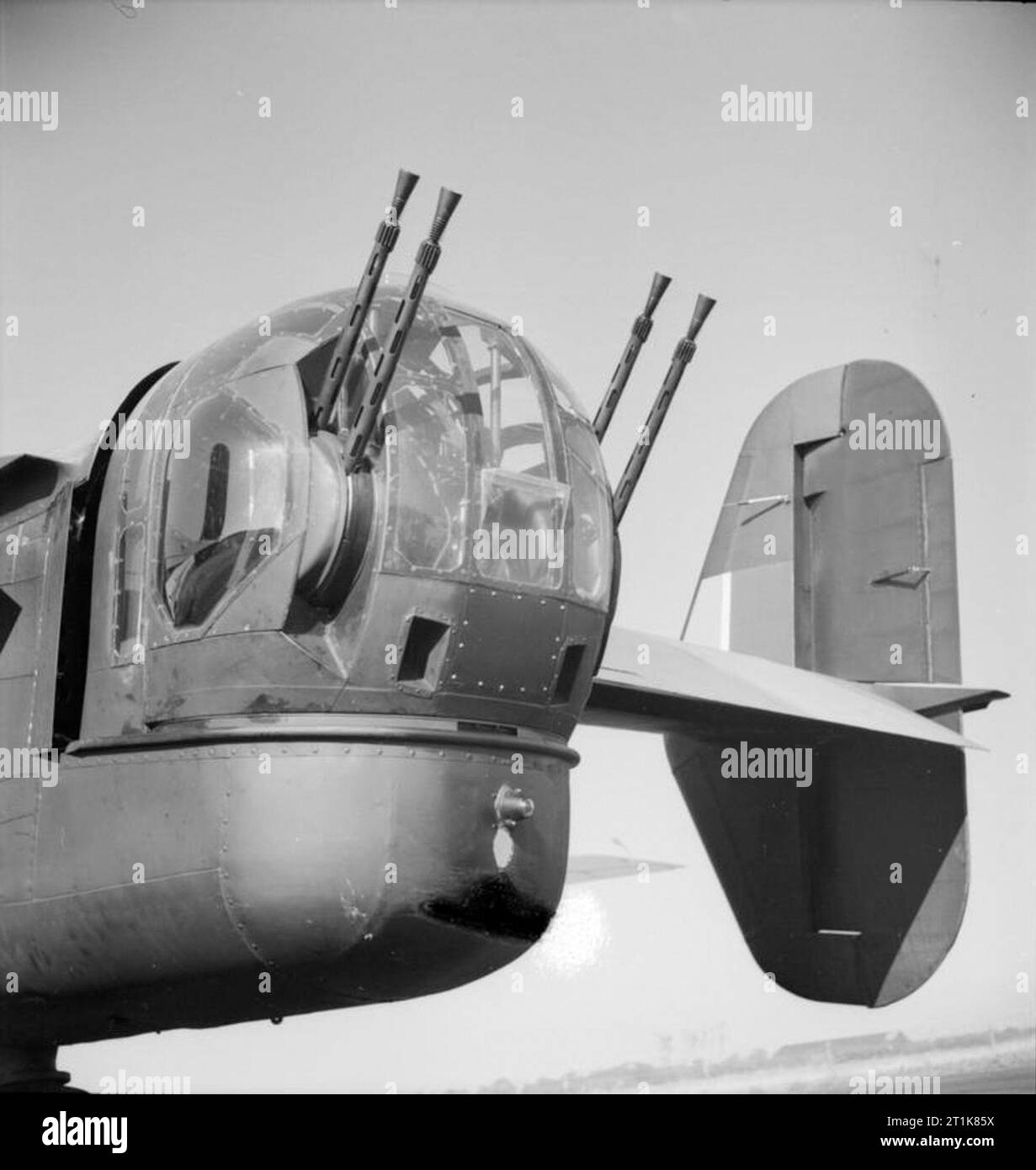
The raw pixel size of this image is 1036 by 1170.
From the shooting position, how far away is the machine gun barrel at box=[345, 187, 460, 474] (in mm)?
6406

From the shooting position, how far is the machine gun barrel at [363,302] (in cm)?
652

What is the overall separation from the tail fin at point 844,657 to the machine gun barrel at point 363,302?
5.66 metres

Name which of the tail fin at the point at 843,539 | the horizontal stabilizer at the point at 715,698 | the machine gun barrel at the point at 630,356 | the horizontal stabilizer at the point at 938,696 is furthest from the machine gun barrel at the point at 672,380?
the tail fin at the point at 843,539

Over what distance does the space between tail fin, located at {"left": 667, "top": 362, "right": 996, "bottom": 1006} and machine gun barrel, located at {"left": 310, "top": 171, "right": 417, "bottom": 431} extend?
5.66 meters

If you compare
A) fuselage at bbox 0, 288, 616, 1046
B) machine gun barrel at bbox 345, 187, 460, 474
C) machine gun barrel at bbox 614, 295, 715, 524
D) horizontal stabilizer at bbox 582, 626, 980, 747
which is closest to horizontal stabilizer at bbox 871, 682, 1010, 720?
horizontal stabilizer at bbox 582, 626, 980, 747

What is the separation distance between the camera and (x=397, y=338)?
6.43 metres

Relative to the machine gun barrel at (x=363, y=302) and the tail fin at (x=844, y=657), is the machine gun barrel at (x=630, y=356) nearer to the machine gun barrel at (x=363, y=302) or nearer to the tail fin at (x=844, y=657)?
the machine gun barrel at (x=363, y=302)

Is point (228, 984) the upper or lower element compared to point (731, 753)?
lower

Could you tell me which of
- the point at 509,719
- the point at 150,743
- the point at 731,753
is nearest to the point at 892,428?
the point at 731,753
